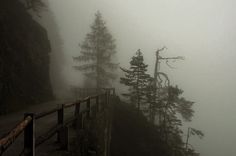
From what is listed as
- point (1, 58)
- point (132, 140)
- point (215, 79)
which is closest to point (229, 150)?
point (215, 79)

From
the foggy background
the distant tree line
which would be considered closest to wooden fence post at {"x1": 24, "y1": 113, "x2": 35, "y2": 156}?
the distant tree line

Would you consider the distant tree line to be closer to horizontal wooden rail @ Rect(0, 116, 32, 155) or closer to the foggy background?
the foggy background

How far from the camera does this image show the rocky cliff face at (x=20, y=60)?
17.5m

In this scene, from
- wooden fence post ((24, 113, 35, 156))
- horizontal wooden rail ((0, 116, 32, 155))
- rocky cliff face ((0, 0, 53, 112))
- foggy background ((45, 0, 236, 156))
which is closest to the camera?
horizontal wooden rail ((0, 116, 32, 155))

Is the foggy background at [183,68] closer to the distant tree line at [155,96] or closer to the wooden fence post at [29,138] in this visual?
the distant tree line at [155,96]

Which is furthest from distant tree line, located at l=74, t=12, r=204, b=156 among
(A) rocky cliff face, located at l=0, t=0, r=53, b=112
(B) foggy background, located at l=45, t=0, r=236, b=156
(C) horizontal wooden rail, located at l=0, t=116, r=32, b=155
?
(C) horizontal wooden rail, located at l=0, t=116, r=32, b=155

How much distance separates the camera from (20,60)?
66.7 feet

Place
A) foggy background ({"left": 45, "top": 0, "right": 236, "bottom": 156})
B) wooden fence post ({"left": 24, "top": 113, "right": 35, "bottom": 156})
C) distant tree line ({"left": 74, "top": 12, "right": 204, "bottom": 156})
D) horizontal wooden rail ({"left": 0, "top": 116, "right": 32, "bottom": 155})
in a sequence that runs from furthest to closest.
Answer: foggy background ({"left": 45, "top": 0, "right": 236, "bottom": 156})
distant tree line ({"left": 74, "top": 12, "right": 204, "bottom": 156})
wooden fence post ({"left": 24, "top": 113, "right": 35, "bottom": 156})
horizontal wooden rail ({"left": 0, "top": 116, "right": 32, "bottom": 155})

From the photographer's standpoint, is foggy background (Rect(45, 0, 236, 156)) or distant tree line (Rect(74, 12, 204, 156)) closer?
distant tree line (Rect(74, 12, 204, 156))

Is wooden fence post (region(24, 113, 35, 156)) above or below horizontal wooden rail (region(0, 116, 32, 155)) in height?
below

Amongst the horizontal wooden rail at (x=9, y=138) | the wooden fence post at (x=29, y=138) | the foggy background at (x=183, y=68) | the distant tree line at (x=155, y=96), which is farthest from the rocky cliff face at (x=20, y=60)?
the foggy background at (x=183, y=68)

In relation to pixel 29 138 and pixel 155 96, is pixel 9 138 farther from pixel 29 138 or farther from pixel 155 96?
pixel 155 96

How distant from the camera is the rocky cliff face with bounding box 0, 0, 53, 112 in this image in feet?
57.4

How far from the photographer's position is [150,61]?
405ft
